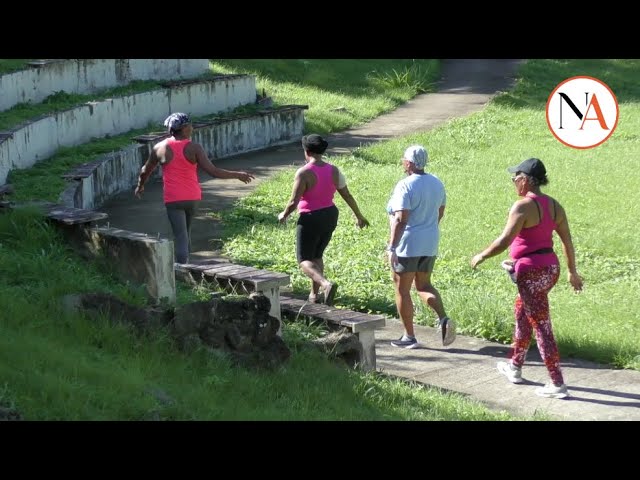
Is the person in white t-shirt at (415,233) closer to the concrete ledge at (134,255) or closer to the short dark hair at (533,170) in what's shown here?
the short dark hair at (533,170)

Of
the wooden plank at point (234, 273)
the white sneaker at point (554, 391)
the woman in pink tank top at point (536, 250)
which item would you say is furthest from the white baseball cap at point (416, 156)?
the white sneaker at point (554, 391)

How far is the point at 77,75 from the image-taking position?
19.9 meters

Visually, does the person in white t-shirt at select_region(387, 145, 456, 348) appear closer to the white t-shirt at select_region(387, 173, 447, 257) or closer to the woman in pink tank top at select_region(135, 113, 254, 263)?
the white t-shirt at select_region(387, 173, 447, 257)

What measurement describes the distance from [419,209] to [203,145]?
1164 cm

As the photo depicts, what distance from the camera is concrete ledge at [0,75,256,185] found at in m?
14.7

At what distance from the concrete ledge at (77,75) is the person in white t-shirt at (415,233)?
30.9ft

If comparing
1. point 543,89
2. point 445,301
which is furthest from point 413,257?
point 543,89

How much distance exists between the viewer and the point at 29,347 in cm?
647

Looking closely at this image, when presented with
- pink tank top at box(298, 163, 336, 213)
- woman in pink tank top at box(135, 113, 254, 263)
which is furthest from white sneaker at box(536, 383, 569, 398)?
woman in pink tank top at box(135, 113, 254, 263)

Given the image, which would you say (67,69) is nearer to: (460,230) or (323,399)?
(460,230)

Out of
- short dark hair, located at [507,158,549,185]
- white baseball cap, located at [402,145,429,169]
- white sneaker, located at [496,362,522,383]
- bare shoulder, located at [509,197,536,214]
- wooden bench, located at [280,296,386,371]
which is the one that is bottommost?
white sneaker, located at [496,362,522,383]

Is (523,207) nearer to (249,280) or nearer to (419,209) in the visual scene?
(419,209)

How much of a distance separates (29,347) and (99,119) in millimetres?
12701

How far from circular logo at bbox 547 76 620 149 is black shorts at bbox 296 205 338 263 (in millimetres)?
13593
